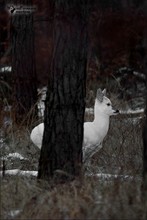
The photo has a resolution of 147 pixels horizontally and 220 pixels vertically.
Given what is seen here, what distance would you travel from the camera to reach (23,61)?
13.1m

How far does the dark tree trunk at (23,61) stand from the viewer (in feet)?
42.1

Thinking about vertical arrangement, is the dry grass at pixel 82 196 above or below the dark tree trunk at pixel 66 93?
below

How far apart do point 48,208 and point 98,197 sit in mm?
482

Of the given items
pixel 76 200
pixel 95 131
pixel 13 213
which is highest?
pixel 95 131

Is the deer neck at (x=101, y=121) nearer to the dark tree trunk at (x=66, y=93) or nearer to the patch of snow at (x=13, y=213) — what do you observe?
the dark tree trunk at (x=66, y=93)

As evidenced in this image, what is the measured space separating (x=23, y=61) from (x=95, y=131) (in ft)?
11.4

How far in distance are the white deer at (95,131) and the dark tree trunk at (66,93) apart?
150 centimetres

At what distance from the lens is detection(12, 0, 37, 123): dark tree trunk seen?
12.8 meters

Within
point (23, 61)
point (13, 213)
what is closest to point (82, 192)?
point (13, 213)

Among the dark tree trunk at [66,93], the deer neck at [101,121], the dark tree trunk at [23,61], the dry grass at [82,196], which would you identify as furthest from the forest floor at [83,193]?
the dark tree trunk at [23,61]

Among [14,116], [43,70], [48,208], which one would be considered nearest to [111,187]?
[48,208]

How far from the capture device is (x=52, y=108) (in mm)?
7387

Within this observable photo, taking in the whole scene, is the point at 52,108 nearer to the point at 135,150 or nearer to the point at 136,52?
the point at 135,150

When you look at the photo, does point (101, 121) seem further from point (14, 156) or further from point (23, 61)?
point (23, 61)
